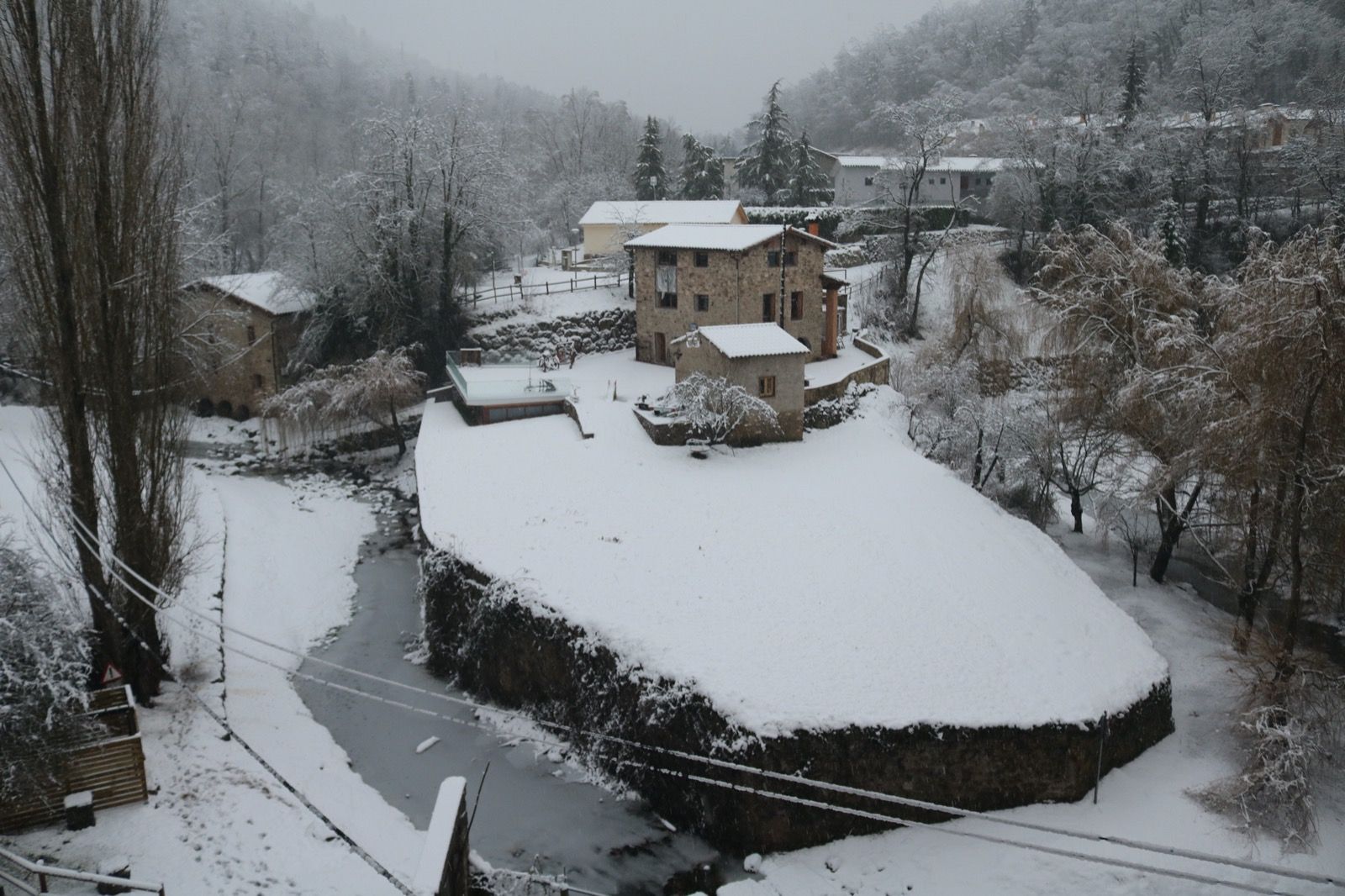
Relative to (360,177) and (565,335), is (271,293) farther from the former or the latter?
(565,335)

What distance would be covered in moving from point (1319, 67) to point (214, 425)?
203ft

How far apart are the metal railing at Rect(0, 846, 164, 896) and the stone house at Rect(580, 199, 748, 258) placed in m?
33.1

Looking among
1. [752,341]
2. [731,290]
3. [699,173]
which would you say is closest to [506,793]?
[752,341]

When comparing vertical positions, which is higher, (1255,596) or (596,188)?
(596,188)

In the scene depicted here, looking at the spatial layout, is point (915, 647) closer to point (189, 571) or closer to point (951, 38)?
point (189, 571)

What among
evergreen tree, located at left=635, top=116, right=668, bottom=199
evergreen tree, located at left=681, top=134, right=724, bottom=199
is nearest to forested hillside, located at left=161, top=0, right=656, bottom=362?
evergreen tree, located at left=635, top=116, right=668, bottom=199

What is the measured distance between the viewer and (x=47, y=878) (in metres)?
9.61

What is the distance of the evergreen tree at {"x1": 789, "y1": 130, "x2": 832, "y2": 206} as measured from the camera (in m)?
51.1

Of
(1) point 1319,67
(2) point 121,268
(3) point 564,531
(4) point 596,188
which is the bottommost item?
(3) point 564,531

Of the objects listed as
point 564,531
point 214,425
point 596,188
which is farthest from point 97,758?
point 596,188

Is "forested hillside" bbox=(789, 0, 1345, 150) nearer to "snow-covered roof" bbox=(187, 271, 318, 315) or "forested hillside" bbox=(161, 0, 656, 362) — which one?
"forested hillside" bbox=(161, 0, 656, 362)

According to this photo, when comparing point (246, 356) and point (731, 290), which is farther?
point (246, 356)

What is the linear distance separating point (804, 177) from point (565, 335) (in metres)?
21.2

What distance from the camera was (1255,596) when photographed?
17.3 m
